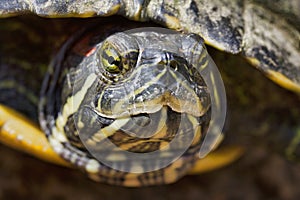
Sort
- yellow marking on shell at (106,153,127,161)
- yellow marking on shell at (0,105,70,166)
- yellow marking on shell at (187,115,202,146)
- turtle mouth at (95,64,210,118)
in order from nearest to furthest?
turtle mouth at (95,64,210,118) < yellow marking on shell at (187,115,202,146) < yellow marking on shell at (106,153,127,161) < yellow marking on shell at (0,105,70,166)

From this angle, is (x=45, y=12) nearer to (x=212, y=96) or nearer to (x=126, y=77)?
(x=126, y=77)

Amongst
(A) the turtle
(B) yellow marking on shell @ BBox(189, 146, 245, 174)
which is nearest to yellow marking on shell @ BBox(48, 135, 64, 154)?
(A) the turtle

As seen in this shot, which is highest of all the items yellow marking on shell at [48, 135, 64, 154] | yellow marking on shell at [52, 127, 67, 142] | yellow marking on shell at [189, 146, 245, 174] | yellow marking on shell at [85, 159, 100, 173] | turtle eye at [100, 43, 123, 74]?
turtle eye at [100, 43, 123, 74]

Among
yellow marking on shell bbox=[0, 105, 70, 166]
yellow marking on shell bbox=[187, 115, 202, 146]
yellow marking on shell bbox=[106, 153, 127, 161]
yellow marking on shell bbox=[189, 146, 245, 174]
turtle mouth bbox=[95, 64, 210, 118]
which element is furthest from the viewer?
yellow marking on shell bbox=[189, 146, 245, 174]

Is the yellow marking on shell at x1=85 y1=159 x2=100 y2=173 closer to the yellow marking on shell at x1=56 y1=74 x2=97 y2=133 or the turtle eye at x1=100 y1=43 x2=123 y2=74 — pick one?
the yellow marking on shell at x1=56 y1=74 x2=97 y2=133

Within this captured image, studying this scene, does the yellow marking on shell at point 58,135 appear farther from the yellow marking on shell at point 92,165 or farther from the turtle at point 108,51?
the yellow marking on shell at point 92,165

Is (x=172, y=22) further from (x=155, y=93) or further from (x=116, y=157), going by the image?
(x=116, y=157)

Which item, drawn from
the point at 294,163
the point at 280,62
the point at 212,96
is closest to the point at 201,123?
the point at 212,96

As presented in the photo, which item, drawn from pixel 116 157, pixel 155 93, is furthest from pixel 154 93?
pixel 116 157
